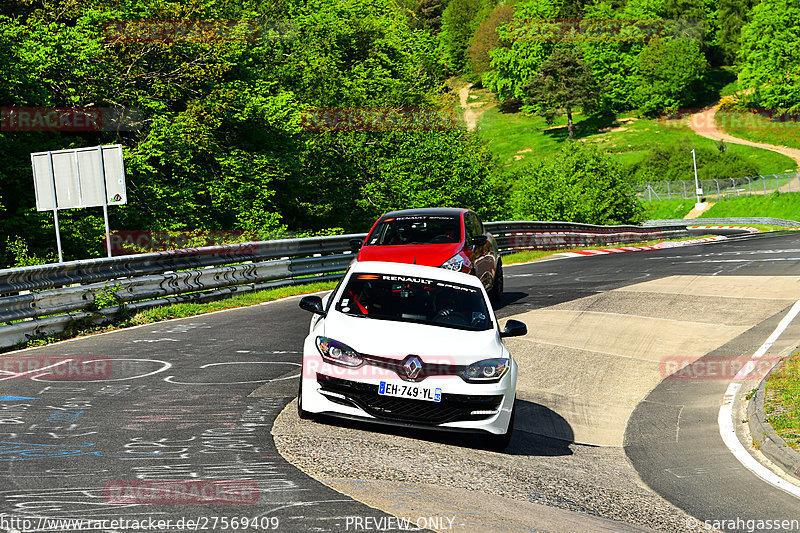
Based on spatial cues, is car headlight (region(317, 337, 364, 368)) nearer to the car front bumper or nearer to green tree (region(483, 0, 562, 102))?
the car front bumper

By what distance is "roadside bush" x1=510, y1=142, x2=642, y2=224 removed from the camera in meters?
59.6

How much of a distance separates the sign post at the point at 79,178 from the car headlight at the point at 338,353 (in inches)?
391

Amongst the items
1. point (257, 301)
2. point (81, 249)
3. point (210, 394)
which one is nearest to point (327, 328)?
point (210, 394)

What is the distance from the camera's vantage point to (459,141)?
165ft

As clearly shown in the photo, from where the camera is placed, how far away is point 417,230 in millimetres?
14438

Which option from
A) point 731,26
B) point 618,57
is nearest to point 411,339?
point 618,57

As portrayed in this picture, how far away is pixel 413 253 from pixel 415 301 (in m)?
5.46

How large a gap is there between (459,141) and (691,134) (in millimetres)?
65349

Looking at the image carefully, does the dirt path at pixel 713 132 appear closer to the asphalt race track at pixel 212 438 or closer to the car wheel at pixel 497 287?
the car wheel at pixel 497 287

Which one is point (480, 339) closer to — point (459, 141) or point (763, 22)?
point (459, 141)

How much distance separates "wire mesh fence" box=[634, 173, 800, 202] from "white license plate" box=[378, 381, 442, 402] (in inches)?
2907

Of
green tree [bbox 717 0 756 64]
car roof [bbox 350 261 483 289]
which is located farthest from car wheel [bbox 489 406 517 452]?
green tree [bbox 717 0 756 64]

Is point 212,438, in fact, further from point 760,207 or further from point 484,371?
point 760,207

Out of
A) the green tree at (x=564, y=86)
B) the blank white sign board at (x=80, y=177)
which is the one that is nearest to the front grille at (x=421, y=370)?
the blank white sign board at (x=80, y=177)
